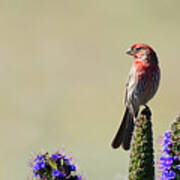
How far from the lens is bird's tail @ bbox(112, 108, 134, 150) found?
1010 centimetres

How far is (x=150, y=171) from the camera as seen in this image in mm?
5516

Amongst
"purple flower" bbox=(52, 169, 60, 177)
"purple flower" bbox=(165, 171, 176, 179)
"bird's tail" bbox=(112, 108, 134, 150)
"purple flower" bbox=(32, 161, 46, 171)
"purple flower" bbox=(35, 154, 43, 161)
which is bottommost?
"purple flower" bbox=(165, 171, 176, 179)

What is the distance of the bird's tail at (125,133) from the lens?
1010cm

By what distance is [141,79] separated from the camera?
437 inches

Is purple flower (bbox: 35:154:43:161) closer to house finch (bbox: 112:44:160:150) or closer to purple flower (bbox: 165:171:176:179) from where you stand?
purple flower (bbox: 165:171:176:179)

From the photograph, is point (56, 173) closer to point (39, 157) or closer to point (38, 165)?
point (38, 165)

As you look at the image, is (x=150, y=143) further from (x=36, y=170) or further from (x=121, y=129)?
(x=121, y=129)

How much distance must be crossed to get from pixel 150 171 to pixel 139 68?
5.78 metres

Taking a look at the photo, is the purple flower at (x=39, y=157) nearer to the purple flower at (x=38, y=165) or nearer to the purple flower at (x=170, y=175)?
the purple flower at (x=38, y=165)

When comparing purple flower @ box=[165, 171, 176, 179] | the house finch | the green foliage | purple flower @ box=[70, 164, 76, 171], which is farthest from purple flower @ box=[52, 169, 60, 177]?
the house finch

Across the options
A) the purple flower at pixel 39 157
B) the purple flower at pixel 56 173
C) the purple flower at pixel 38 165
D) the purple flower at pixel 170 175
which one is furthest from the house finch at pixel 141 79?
the purple flower at pixel 56 173

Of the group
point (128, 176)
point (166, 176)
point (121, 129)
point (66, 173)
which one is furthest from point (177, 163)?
point (121, 129)

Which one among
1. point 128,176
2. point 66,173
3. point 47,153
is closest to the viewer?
point 66,173

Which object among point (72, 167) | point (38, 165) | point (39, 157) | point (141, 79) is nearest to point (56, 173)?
point (72, 167)
